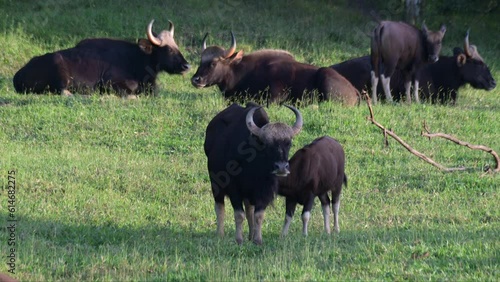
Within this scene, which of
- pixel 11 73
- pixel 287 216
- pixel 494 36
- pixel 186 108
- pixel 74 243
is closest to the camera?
pixel 74 243

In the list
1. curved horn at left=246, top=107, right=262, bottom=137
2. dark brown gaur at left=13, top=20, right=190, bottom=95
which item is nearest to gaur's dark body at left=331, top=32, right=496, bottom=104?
dark brown gaur at left=13, top=20, right=190, bottom=95

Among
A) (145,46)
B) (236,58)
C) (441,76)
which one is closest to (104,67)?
(145,46)

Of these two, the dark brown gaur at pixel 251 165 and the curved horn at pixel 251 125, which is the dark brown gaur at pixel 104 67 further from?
the curved horn at pixel 251 125

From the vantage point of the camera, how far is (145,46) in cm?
1934

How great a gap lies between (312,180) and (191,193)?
2.49 metres

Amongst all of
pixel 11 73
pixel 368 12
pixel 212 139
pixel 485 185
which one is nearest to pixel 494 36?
pixel 368 12

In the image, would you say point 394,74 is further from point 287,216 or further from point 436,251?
point 436,251

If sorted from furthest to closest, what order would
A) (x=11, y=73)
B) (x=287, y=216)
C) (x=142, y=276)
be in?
(x=11, y=73)
(x=287, y=216)
(x=142, y=276)

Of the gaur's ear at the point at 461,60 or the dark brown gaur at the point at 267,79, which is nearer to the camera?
the dark brown gaur at the point at 267,79

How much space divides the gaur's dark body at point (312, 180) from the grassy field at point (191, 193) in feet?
1.05

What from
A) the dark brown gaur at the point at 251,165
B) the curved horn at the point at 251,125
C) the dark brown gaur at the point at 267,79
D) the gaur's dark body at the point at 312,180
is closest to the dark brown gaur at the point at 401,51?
the dark brown gaur at the point at 267,79

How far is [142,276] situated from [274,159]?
2135mm

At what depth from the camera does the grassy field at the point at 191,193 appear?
8523 millimetres

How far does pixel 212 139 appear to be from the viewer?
10.6 m
